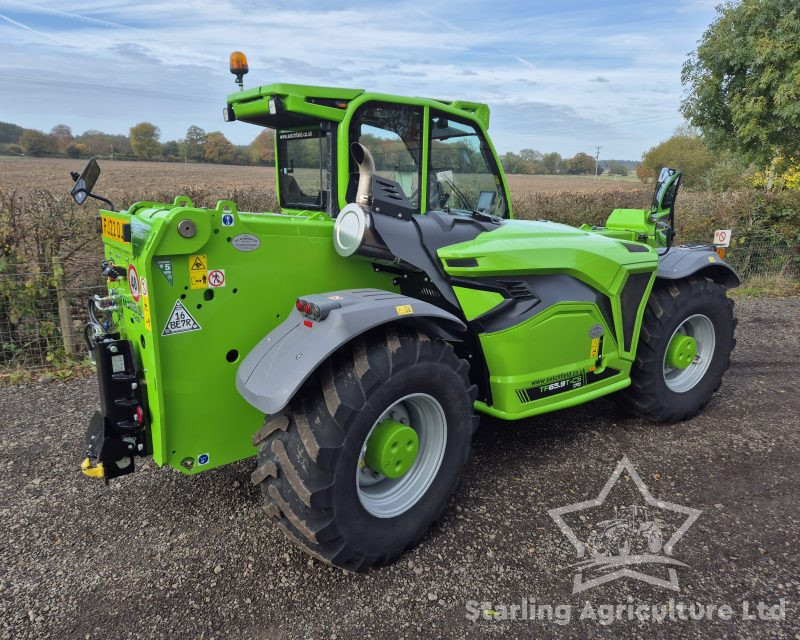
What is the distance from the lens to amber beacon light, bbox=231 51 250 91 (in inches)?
139

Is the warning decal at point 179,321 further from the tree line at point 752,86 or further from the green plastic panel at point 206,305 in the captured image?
the tree line at point 752,86

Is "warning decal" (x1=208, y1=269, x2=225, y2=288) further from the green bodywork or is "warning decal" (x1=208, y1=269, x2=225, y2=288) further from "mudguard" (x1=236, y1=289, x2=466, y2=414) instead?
"mudguard" (x1=236, y1=289, x2=466, y2=414)

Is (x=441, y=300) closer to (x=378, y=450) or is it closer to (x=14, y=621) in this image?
(x=378, y=450)

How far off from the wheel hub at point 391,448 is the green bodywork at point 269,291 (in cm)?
64

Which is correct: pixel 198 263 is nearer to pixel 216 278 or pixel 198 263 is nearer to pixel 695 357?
pixel 216 278

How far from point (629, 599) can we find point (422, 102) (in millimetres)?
2855

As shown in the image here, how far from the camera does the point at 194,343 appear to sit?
103 inches

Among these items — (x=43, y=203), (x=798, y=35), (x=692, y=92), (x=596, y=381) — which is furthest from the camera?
(x=692, y=92)

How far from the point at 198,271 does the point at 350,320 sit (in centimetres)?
74

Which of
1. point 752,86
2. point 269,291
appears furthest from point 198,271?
point 752,86

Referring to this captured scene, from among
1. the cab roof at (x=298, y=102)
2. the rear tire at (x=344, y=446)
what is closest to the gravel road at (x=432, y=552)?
the rear tire at (x=344, y=446)

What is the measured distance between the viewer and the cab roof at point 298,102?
3.08 meters

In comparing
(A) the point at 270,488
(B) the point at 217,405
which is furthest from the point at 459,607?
(B) the point at 217,405

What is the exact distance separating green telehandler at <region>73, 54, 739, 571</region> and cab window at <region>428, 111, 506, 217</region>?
0.04ft
